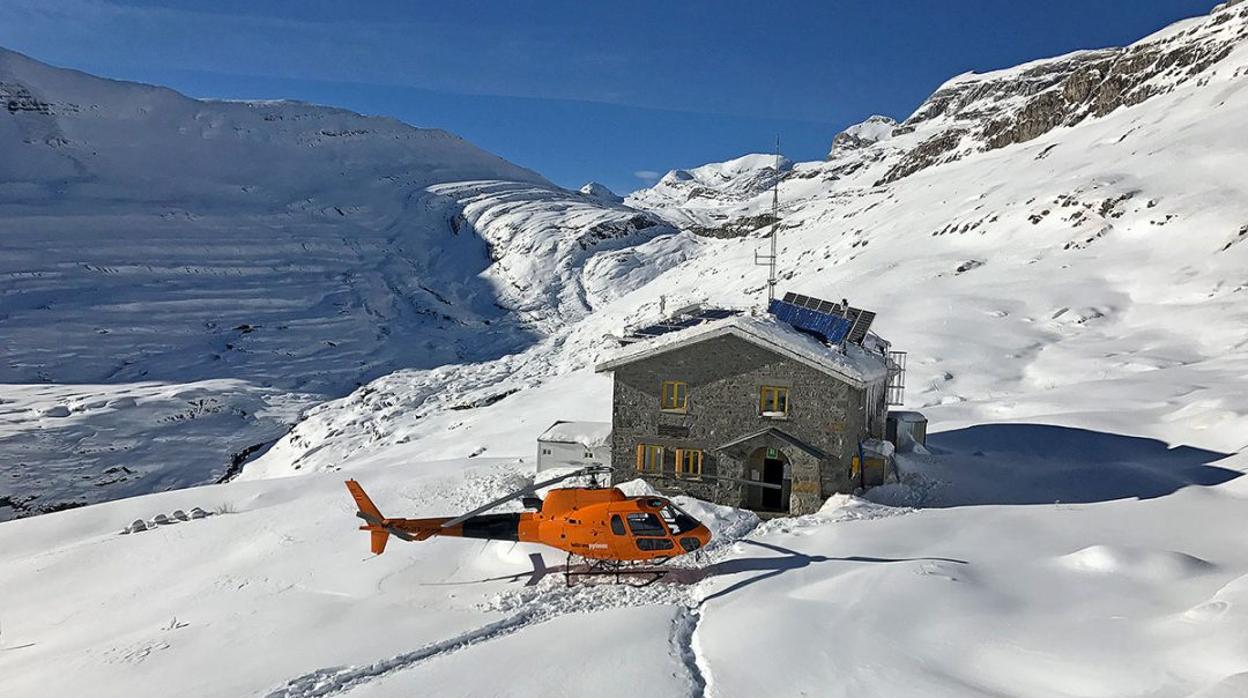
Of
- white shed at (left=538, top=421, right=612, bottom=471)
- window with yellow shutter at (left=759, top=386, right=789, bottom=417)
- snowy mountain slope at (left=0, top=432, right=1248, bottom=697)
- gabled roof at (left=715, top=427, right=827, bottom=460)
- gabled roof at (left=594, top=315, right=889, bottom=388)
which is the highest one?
gabled roof at (left=594, top=315, right=889, bottom=388)

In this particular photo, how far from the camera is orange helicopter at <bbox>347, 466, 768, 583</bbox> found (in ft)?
49.8

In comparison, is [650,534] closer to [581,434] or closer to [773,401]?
[773,401]

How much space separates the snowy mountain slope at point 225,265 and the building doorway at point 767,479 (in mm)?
43526

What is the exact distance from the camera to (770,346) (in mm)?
19438

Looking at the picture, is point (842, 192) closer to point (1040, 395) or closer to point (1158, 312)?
point (1158, 312)

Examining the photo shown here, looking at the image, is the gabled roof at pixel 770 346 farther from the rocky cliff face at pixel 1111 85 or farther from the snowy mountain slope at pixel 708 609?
the rocky cliff face at pixel 1111 85

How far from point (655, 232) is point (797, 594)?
100372 mm

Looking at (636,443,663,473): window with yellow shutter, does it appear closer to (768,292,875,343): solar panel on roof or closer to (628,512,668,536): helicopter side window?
(628,512,668,536): helicopter side window

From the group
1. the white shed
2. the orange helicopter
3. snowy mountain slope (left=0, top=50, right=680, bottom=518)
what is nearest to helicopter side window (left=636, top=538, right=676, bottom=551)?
the orange helicopter

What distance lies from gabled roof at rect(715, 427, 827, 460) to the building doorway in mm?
664

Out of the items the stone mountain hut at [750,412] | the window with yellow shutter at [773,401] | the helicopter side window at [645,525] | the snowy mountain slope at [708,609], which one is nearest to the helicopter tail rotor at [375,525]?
the snowy mountain slope at [708,609]

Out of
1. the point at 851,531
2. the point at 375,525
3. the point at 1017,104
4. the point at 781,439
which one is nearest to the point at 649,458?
the point at 781,439

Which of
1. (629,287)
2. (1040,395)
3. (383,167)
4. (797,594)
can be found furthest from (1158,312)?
(383,167)

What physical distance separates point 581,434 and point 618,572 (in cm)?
975
